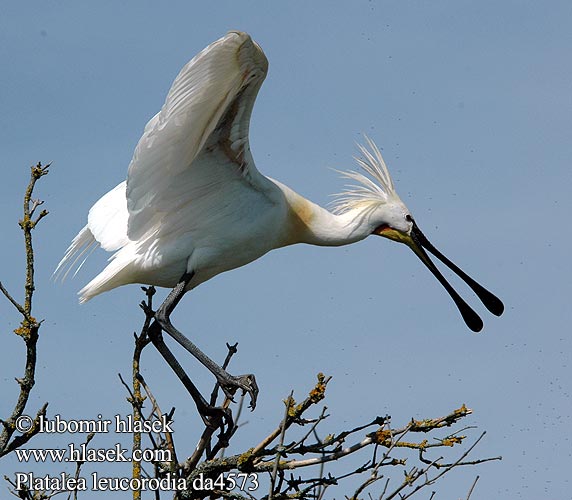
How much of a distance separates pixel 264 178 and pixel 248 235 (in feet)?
1.72

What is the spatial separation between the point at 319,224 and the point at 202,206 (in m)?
1.23

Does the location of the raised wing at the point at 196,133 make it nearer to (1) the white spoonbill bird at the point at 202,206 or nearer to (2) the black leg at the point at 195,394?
(1) the white spoonbill bird at the point at 202,206

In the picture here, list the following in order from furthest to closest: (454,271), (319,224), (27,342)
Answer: (454,271) → (319,224) → (27,342)

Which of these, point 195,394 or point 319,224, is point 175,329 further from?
point 319,224

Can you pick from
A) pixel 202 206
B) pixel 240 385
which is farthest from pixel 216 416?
pixel 202 206

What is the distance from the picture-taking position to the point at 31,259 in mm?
6547

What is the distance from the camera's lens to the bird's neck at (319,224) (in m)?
9.35

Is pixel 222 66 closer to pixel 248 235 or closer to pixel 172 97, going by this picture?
pixel 172 97

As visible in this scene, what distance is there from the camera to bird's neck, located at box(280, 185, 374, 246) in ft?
30.7

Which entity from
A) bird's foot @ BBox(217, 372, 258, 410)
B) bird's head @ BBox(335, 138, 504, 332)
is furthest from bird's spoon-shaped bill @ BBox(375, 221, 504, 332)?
bird's foot @ BBox(217, 372, 258, 410)

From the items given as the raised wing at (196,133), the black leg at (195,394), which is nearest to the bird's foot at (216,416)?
the black leg at (195,394)

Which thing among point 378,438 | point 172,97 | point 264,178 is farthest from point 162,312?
point 378,438

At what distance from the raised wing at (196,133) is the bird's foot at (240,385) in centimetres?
139

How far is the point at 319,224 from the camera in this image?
377 inches
